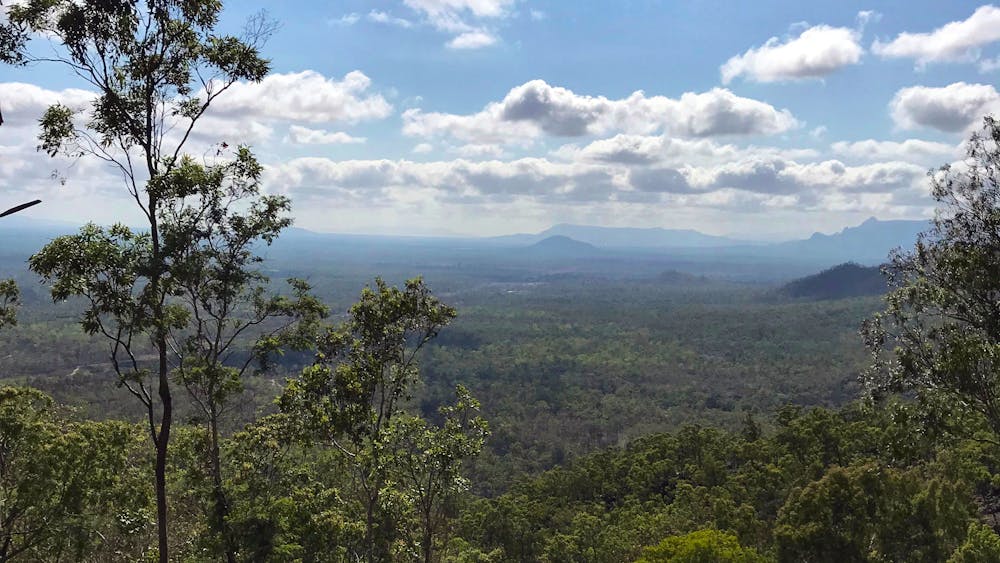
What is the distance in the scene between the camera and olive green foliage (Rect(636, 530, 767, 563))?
19.0 meters

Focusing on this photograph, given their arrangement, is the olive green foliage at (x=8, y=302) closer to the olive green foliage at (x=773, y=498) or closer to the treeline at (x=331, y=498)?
the treeline at (x=331, y=498)

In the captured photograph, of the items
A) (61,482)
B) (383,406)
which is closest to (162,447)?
(383,406)

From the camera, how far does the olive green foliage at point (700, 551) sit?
19.0m

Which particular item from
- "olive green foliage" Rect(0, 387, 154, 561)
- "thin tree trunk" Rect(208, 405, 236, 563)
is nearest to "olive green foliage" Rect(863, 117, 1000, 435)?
"thin tree trunk" Rect(208, 405, 236, 563)

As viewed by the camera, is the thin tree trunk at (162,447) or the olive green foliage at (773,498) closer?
the thin tree trunk at (162,447)

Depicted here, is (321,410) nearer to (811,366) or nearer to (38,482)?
(38,482)

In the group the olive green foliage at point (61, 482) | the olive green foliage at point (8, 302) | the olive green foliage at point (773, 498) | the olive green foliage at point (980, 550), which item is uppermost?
the olive green foliage at point (8, 302)

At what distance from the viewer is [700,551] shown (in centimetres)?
1906

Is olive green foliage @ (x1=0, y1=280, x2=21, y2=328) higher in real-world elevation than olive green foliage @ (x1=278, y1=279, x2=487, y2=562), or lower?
higher

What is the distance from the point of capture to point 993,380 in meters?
14.5

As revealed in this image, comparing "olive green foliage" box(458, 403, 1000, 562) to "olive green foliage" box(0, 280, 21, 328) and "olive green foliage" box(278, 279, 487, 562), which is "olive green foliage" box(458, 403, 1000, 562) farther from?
"olive green foliage" box(0, 280, 21, 328)

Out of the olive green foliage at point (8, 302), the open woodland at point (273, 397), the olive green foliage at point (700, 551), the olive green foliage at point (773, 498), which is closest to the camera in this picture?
the open woodland at point (273, 397)

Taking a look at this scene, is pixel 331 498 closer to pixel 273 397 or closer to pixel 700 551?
pixel 273 397

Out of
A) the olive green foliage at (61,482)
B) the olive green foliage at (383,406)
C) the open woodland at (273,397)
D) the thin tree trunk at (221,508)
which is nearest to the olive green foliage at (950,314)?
the open woodland at (273,397)
